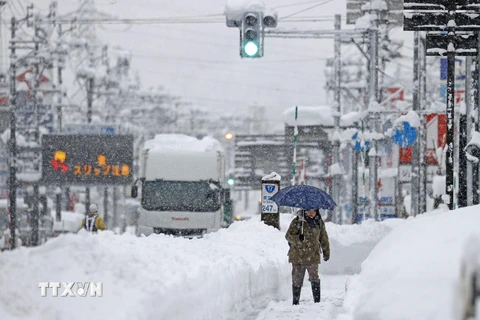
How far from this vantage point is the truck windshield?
30.0 metres

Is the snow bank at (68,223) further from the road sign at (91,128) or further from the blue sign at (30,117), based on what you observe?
the blue sign at (30,117)

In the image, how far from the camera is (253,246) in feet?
58.9

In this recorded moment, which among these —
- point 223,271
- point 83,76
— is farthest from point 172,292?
point 83,76

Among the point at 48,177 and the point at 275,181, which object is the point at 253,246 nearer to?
the point at 275,181

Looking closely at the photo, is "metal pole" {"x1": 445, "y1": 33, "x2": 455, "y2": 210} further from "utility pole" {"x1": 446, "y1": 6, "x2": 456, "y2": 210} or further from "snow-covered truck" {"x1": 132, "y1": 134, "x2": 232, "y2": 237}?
"snow-covered truck" {"x1": 132, "y1": 134, "x2": 232, "y2": 237}

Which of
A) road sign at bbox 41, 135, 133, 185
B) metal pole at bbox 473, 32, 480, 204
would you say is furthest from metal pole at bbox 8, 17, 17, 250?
metal pole at bbox 473, 32, 480, 204

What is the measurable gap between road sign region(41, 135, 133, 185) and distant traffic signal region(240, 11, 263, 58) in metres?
20.3

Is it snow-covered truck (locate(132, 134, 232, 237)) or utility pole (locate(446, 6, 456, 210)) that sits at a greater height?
utility pole (locate(446, 6, 456, 210))

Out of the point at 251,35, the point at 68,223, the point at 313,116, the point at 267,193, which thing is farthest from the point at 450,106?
the point at 313,116

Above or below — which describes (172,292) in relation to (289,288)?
above

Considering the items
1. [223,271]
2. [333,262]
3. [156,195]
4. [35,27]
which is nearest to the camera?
[223,271]

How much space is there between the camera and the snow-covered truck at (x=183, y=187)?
29891 millimetres

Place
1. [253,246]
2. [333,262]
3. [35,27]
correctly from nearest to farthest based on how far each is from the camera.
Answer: [253,246]
[333,262]
[35,27]

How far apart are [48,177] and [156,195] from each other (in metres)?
10.4
